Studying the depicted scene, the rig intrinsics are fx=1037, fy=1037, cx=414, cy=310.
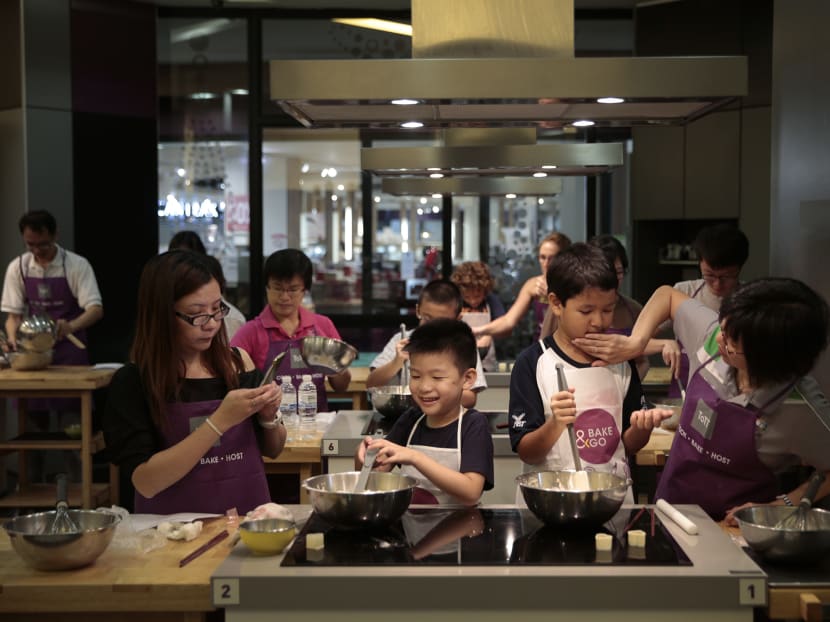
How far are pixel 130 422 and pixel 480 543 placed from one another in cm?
92

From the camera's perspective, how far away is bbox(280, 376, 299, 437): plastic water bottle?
3.89m

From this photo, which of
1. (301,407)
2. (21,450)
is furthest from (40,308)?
(301,407)

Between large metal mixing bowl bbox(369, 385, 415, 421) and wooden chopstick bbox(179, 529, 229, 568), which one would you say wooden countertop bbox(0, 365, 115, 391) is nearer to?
large metal mixing bowl bbox(369, 385, 415, 421)

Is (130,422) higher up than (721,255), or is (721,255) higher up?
(721,255)

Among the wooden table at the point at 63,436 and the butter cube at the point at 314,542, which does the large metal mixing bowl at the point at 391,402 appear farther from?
the wooden table at the point at 63,436

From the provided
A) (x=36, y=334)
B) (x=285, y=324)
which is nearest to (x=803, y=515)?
(x=285, y=324)

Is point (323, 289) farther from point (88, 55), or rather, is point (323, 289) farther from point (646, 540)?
point (646, 540)

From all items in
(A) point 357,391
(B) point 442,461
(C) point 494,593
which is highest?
(B) point 442,461

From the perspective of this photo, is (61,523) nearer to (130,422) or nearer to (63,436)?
(130,422)

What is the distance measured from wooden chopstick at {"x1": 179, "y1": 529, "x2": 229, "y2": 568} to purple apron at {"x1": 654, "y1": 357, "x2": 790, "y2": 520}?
1.09m

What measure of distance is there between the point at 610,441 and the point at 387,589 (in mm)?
1042

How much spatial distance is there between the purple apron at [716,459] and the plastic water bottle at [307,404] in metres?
1.65

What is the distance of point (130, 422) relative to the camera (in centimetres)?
246

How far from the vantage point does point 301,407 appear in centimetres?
392
